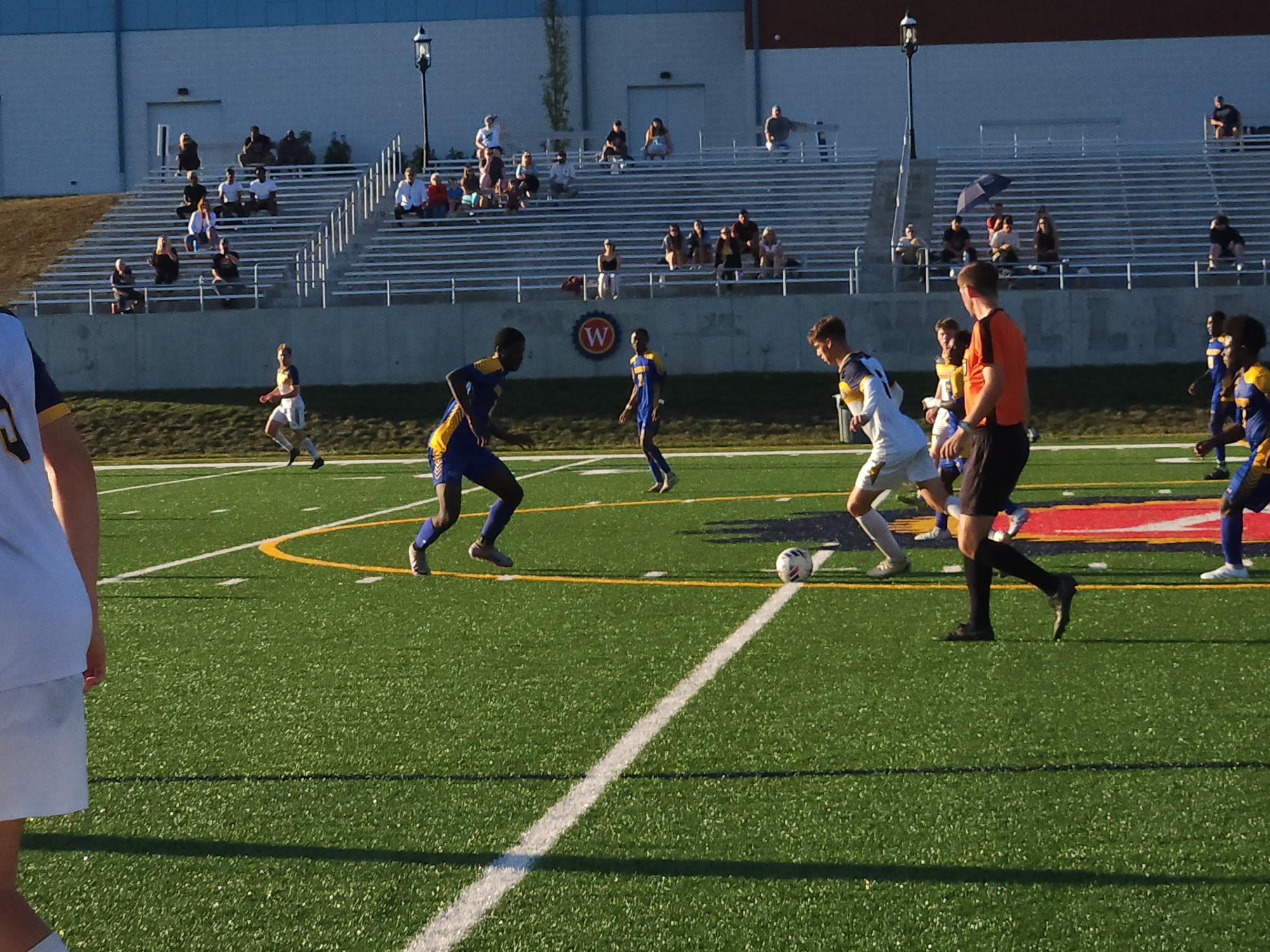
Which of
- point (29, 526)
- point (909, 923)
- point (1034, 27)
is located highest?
point (1034, 27)

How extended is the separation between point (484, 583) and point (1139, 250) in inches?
1035

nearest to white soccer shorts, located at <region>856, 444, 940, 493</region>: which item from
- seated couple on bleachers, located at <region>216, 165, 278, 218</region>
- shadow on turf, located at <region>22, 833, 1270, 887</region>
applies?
shadow on turf, located at <region>22, 833, 1270, 887</region>

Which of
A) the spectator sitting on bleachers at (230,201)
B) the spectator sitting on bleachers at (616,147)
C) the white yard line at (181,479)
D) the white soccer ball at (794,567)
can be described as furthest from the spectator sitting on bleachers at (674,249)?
the white soccer ball at (794,567)

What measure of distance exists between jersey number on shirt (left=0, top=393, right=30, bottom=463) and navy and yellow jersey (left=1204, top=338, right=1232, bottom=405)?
16.1m

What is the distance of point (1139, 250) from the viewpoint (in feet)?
112

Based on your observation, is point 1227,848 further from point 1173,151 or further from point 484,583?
point 1173,151

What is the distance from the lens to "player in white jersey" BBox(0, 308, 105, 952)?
298 centimetres

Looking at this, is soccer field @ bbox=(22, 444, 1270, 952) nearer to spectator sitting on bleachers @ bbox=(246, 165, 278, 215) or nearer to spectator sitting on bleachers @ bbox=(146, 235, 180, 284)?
spectator sitting on bleachers @ bbox=(146, 235, 180, 284)

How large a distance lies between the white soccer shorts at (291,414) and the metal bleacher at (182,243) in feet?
26.9

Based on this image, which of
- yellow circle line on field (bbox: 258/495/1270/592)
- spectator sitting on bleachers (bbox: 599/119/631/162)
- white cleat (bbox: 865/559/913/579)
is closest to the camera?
yellow circle line on field (bbox: 258/495/1270/592)

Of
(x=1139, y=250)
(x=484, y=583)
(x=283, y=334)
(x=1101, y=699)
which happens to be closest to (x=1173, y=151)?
(x=1139, y=250)

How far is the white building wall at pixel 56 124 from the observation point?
49688 millimetres

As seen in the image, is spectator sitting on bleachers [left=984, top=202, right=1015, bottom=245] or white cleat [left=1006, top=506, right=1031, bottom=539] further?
spectator sitting on bleachers [left=984, top=202, right=1015, bottom=245]

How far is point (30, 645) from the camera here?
9.88ft
